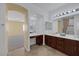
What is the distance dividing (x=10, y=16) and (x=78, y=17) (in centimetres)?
538

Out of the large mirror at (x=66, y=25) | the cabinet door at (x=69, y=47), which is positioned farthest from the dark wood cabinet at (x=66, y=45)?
the large mirror at (x=66, y=25)

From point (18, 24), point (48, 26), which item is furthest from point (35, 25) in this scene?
point (18, 24)

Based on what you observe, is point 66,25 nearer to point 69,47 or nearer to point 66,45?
point 66,45

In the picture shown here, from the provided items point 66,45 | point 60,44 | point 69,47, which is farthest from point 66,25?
point 69,47

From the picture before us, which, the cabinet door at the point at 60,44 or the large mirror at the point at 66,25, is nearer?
the cabinet door at the point at 60,44

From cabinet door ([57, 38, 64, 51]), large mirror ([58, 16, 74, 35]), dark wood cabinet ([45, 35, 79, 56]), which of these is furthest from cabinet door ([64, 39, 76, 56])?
large mirror ([58, 16, 74, 35])

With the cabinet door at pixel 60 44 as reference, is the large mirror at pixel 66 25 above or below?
above

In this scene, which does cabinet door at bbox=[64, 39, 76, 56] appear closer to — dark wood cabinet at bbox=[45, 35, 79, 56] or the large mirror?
dark wood cabinet at bbox=[45, 35, 79, 56]

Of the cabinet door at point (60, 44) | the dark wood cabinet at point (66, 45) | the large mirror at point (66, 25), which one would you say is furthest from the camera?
the large mirror at point (66, 25)

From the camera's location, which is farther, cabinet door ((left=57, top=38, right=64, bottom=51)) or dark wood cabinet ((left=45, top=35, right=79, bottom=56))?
cabinet door ((left=57, top=38, right=64, bottom=51))

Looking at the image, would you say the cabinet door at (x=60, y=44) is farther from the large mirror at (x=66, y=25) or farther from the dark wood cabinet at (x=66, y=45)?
the large mirror at (x=66, y=25)

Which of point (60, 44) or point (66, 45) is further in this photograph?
point (60, 44)

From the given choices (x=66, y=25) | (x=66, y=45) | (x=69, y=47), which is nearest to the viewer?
(x=69, y=47)

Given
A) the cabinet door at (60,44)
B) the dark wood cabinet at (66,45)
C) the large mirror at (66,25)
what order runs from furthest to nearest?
the large mirror at (66,25) < the cabinet door at (60,44) < the dark wood cabinet at (66,45)
